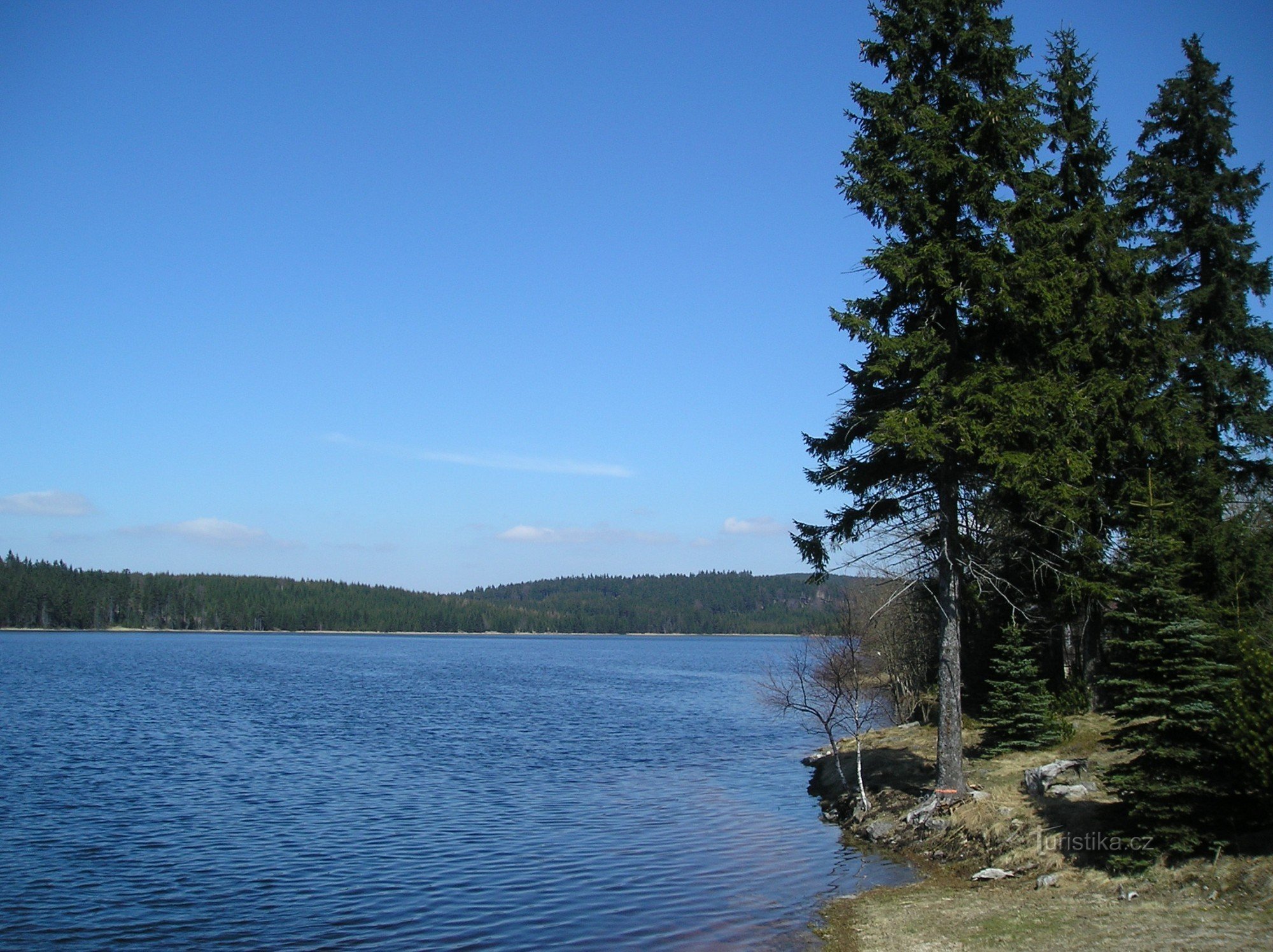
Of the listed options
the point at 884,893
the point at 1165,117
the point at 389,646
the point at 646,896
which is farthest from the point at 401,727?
the point at 389,646

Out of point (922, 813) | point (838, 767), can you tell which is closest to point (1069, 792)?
point (922, 813)

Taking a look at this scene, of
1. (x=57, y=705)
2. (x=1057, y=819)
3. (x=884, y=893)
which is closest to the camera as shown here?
(x=884, y=893)

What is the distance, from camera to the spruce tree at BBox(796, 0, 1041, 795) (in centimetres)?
1902

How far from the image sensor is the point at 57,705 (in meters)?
49.2

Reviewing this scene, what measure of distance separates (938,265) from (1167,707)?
9.19 meters

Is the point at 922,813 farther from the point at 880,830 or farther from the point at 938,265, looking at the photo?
the point at 938,265

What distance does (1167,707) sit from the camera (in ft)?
48.8

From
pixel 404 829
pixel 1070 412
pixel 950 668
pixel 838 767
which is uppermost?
pixel 1070 412

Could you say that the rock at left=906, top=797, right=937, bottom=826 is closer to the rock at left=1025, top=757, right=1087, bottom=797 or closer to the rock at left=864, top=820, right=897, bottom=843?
the rock at left=864, top=820, right=897, bottom=843

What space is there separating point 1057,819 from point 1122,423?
11.1 metres

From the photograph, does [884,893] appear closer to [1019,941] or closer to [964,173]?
[1019,941]

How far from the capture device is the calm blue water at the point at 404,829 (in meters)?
16.0

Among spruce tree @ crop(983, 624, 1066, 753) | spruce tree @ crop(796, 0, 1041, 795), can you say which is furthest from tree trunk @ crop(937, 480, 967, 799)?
spruce tree @ crop(983, 624, 1066, 753)

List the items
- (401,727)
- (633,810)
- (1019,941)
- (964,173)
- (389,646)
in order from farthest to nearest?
1. (389,646)
2. (401,727)
3. (633,810)
4. (964,173)
5. (1019,941)
